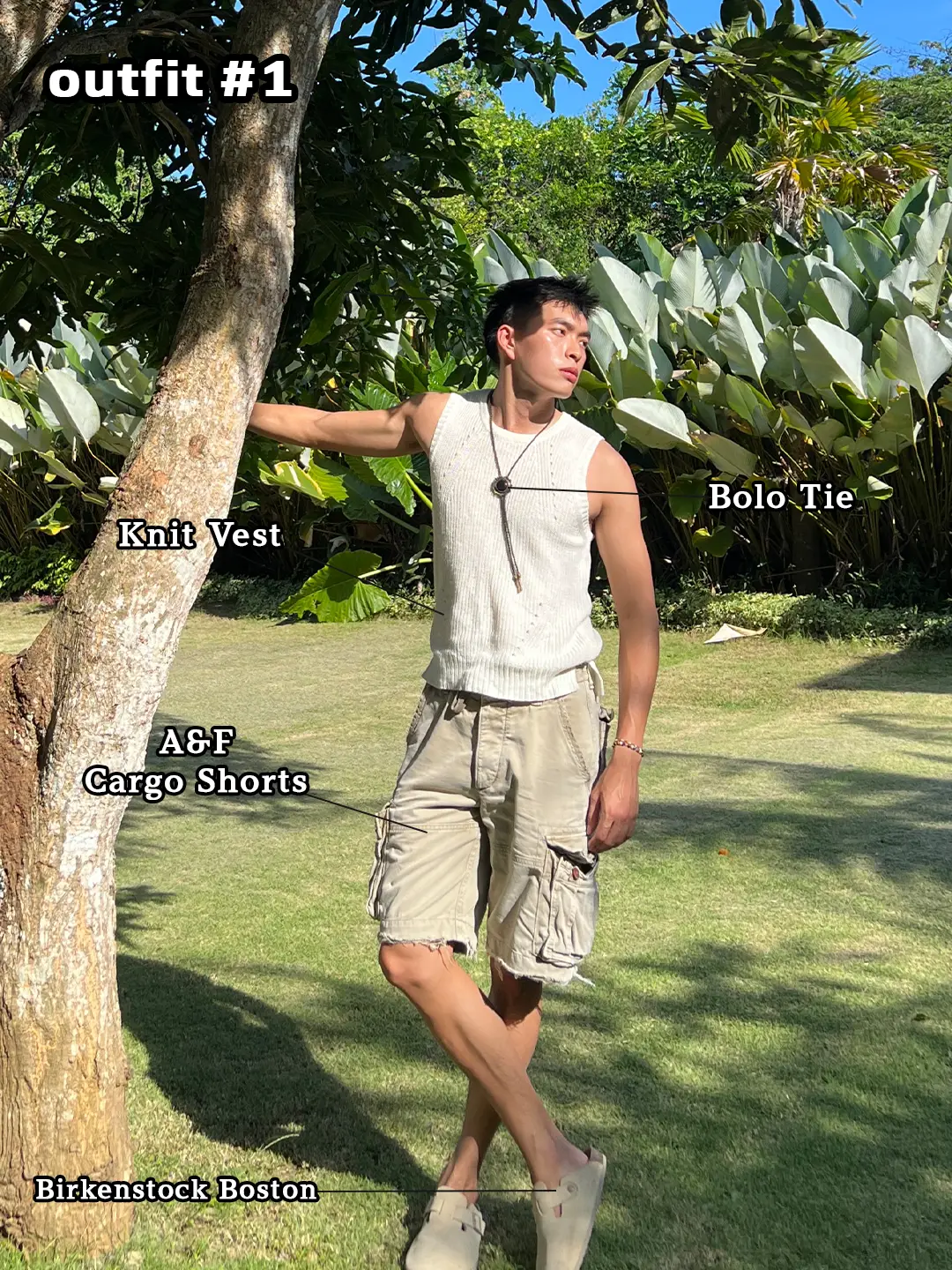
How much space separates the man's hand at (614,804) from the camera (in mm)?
2920

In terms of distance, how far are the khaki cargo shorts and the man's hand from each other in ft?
0.11

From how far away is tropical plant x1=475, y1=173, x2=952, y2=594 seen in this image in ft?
35.8

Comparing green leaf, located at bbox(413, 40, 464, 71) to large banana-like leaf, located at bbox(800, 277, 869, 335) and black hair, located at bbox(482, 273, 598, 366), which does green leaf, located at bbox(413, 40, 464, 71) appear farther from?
large banana-like leaf, located at bbox(800, 277, 869, 335)

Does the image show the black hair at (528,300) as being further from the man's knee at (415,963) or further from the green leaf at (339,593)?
the green leaf at (339,593)

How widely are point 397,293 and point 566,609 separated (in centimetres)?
186

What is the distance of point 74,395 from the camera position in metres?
14.4

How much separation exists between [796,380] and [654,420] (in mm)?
1212

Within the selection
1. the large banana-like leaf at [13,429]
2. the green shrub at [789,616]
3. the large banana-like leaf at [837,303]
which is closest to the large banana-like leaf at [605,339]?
the large banana-like leaf at [837,303]

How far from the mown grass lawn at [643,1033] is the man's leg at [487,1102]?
183mm

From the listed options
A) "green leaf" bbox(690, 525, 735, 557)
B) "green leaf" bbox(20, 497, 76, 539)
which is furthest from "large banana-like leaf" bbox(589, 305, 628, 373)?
"green leaf" bbox(20, 497, 76, 539)

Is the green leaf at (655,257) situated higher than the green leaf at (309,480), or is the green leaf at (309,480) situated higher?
the green leaf at (655,257)

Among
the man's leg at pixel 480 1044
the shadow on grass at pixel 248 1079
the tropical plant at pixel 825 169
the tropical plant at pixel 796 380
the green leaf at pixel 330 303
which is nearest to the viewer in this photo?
the man's leg at pixel 480 1044

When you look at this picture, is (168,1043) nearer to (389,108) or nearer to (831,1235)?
(831,1235)

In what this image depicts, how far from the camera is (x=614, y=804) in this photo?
2.92 metres
